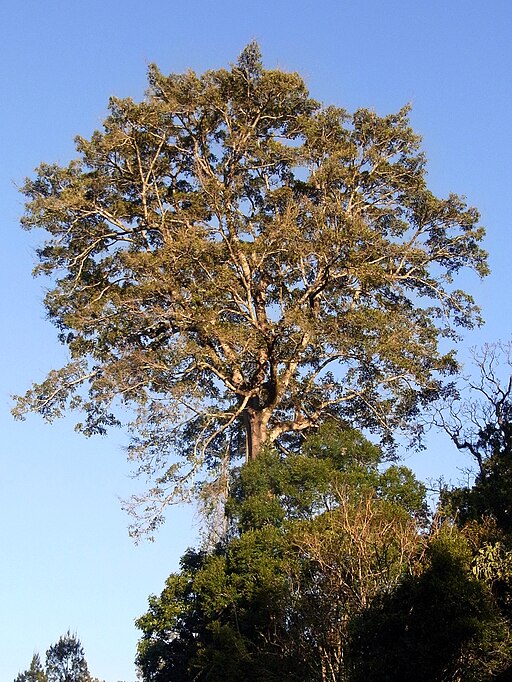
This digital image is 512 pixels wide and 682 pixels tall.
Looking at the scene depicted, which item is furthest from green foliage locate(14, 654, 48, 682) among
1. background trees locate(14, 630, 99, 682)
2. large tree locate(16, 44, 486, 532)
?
large tree locate(16, 44, 486, 532)

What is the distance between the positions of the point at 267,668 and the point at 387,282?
952 cm

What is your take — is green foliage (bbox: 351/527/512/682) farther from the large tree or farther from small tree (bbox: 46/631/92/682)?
small tree (bbox: 46/631/92/682)

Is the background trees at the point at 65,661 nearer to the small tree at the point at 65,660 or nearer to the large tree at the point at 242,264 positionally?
the small tree at the point at 65,660

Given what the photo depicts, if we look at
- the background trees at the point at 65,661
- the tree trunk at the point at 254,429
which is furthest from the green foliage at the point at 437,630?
the background trees at the point at 65,661

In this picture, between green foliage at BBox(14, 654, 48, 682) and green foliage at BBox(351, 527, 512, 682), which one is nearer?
green foliage at BBox(351, 527, 512, 682)

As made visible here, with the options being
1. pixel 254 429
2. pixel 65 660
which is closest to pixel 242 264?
pixel 254 429

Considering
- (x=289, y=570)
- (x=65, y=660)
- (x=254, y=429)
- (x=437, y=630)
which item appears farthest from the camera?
(x=65, y=660)

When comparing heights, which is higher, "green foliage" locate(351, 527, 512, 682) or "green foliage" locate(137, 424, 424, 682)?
"green foliage" locate(137, 424, 424, 682)

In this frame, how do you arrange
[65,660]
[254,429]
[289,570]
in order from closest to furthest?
[289,570], [254,429], [65,660]

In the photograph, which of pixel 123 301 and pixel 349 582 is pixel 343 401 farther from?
pixel 349 582

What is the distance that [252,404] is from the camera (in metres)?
22.0

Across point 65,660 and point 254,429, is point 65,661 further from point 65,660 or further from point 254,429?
point 254,429

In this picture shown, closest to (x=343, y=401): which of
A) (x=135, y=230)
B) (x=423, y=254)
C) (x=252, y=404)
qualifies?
(x=252, y=404)

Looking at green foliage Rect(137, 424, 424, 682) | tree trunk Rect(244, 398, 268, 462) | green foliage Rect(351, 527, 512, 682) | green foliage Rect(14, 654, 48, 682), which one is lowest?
green foliage Rect(351, 527, 512, 682)
